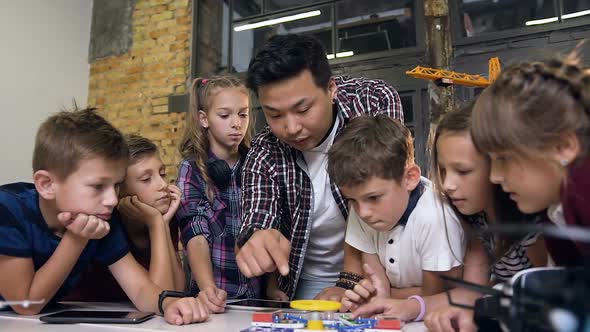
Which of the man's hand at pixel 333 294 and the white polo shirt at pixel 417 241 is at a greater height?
the white polo shirt at pixel 417 241

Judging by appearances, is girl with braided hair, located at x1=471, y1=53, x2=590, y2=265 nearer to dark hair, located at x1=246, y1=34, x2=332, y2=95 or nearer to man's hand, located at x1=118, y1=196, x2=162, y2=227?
dark hair, located at x1=246, y1=34, x2=332, y2=95

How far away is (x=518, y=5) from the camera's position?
2.83 m

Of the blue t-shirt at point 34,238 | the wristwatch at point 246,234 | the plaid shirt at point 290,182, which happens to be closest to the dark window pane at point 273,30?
the plaid shirt at point 290,182

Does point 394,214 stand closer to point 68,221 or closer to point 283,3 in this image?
point 68,221

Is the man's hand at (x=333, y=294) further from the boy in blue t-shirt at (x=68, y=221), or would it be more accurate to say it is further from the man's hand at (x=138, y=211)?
the man's hand at (x=138, y=211)

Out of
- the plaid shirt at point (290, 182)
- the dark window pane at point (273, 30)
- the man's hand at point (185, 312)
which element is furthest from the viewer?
the dark window pane at point (273, 30)

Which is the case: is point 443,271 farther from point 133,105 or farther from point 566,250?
point 133,105

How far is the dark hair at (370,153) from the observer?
1011mm

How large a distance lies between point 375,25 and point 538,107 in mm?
2770

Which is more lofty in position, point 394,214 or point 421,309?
point 394,214

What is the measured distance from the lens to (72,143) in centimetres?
100

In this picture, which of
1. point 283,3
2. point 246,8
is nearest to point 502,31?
point 283,3

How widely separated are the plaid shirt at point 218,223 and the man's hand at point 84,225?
1.41ft

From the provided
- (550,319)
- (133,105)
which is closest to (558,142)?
(550,319)
